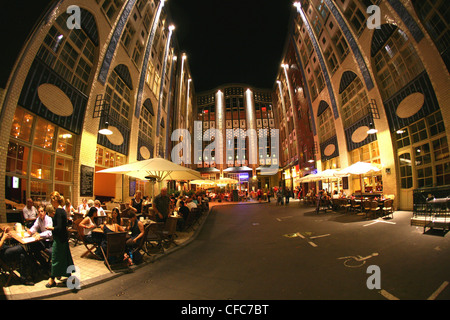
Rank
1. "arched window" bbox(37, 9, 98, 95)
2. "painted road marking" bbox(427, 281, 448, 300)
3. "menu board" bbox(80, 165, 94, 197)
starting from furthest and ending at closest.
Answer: "menu board" bbox(80, 165, 94, 197)
"arched window" bbox(37, 9, 98, 95)
"painted road marking" bbox(427, 281, 448, 300)

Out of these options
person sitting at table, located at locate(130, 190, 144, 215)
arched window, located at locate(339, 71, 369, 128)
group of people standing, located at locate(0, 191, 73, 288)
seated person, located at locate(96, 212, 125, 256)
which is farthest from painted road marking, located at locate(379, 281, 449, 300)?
arched window, located at locate(339, 71, 369, 128)

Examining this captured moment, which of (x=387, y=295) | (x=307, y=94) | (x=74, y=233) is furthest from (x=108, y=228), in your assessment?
(x=307, y=94)

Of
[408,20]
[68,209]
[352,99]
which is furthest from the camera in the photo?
[352,99]

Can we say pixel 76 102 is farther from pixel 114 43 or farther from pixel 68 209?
pixel 68 209

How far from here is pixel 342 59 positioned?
663 inches

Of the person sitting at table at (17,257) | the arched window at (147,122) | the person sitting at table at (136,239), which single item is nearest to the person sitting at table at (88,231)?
the person sitting at table at (136,239)

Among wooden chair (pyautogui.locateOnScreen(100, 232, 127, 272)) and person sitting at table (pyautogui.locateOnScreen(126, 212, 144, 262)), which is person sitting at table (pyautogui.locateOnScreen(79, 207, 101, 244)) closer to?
wooden chair (pyautogui.locateOnScreen(100, 232, 127, 272))

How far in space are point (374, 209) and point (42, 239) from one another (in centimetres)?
1250

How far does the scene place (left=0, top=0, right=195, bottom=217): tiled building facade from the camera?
701cm

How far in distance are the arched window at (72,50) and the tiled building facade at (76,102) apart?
1.8 inches

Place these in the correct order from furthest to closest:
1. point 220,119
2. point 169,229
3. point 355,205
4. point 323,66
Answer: point 220,119, point 323,66, point 355,205, point 169,229

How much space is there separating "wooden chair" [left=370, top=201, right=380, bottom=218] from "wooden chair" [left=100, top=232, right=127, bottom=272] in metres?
10.8

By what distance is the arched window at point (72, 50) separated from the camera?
8398mm

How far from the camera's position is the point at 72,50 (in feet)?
31.9
